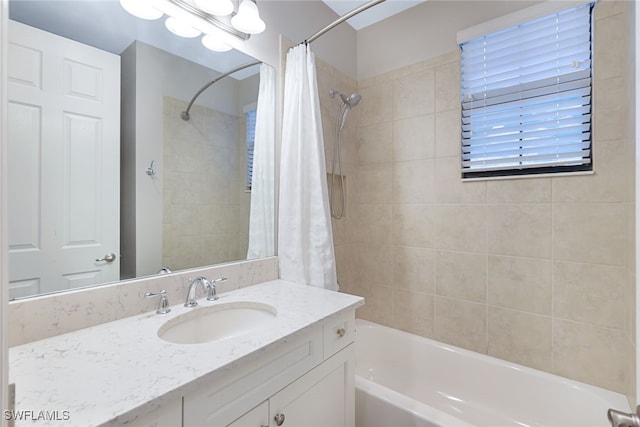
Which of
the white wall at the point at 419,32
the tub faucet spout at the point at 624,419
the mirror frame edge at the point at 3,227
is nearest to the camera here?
the mirror frame edge at the point at 3,227

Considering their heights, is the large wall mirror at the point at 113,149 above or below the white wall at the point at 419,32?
below

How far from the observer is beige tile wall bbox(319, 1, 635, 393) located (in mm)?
1372

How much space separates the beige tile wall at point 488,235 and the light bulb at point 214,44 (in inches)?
30.9

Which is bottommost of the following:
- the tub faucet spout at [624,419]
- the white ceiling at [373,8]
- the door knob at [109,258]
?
the tub faucet spout at [624,419]

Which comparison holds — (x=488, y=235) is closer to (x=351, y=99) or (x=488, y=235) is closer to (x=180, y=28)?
(x=351, y=99)

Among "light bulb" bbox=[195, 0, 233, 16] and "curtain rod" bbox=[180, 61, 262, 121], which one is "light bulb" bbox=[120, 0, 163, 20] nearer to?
"light bulb" bbox=[195, 0, 233, 16]

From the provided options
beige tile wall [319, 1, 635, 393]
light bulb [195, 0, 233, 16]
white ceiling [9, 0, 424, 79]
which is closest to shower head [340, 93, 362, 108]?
beige tile wall [319, 1, 635, 393]

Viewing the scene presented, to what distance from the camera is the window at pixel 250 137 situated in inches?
59.7

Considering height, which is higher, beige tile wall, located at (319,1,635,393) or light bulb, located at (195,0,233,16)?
light bulb, located at (195,0,233,16)

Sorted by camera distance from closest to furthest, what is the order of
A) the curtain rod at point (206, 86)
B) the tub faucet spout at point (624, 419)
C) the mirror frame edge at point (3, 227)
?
the mirror frame edge at point (3, 227) < the tub faucet spout at point (624, 419) < the curtain rod at point (206, 86)

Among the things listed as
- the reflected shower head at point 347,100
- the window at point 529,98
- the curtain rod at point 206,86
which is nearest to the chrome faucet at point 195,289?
the curtain rod at point 206,86

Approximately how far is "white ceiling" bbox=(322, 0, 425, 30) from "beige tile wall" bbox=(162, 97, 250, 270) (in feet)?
3.94

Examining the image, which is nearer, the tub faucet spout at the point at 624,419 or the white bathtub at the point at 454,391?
the tub faucet spout at the point at 624,419

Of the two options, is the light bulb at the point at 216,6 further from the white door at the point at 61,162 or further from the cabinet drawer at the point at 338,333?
the cabinet drawer at the point at 338,333
